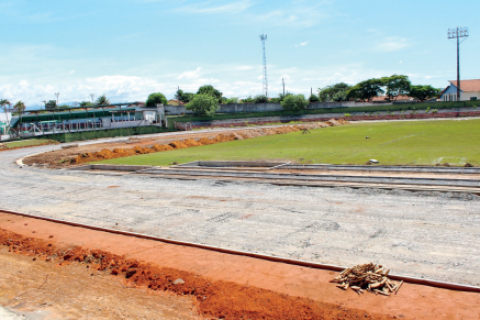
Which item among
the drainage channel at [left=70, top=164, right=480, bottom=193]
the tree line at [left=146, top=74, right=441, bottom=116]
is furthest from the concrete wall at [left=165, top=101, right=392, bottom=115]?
the drainage channel at [left=70, top=164, right=480, bottom=193]

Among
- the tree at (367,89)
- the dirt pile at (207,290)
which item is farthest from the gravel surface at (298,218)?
the tree at (367,89)

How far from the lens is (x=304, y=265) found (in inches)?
275

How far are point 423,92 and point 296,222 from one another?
3638 inches

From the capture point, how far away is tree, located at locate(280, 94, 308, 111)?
252ft

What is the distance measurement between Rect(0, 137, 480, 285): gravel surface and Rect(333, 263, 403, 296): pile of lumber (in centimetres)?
63

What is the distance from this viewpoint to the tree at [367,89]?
93.2 metres

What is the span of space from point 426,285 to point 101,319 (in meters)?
5.03

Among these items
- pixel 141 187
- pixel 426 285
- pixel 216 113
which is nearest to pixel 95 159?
pixel 141 187

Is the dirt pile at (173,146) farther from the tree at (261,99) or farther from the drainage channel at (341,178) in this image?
the tree at (261,99)

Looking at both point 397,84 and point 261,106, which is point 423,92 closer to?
point 397,84

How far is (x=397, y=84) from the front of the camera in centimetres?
9069

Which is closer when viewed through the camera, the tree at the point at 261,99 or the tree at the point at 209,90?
the tree at the point at 261,99

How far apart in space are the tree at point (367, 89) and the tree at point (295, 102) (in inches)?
990

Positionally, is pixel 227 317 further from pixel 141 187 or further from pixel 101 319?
pixel 141 187
